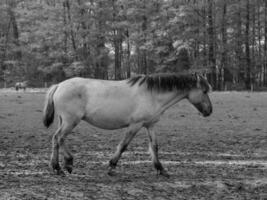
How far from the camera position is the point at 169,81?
8.12 meters

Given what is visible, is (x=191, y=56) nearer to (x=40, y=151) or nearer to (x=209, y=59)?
(x=209, y=59)

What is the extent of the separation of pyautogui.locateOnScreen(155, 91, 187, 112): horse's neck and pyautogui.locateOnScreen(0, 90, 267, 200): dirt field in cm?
120

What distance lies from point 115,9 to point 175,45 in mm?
10030

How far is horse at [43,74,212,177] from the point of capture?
770 cm

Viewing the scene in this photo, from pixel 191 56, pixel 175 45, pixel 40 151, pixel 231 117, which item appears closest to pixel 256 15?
pixel 191 56

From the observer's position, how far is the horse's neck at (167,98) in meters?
7.94

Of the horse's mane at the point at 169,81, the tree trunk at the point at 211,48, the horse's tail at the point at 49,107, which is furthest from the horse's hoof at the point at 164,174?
the tree trunk at the point at 211,48

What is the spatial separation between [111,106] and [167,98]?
1012 mm

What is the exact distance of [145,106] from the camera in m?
→ 7.75

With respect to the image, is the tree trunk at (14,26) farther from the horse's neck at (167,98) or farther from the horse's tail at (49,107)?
the horse's neck at (167,98)

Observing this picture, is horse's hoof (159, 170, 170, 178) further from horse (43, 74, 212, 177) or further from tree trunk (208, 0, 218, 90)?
tree trunk (208, 0, 218, 90)

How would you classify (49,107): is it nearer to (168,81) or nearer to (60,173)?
(60,173)

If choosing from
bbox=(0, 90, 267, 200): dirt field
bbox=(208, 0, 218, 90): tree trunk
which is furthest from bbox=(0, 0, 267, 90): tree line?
bbox=(0, 90, 267, 200): dirt field

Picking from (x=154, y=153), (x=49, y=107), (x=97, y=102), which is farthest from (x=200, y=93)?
(x=49, y=107)
